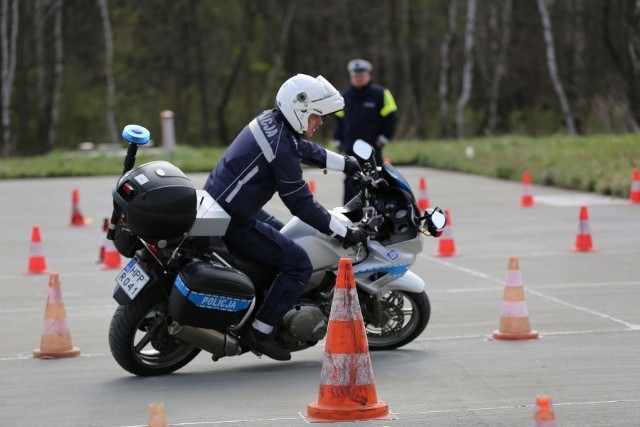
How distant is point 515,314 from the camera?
1030 cm

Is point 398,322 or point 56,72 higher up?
point 56,72

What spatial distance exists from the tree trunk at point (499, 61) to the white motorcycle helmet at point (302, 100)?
40123mm

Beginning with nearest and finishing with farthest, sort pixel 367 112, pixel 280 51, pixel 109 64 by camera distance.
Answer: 1. pixel 367 112
2. pixel 109 64
3. pixel 280 51

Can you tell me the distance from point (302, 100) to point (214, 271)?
129cm

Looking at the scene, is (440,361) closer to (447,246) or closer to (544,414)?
(544,414)

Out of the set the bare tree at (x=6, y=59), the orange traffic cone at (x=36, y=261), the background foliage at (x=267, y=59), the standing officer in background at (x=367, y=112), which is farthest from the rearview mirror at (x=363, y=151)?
the background foliage at (x=267, y=59)

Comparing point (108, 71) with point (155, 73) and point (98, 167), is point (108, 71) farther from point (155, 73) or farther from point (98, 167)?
point (98, 167)

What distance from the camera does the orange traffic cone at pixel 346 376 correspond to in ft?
24.9

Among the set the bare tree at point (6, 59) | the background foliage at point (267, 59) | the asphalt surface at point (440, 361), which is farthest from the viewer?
the background foliage at point (267, 59)

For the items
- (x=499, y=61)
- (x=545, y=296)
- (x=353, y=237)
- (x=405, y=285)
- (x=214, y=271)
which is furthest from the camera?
(x=499, y=61)

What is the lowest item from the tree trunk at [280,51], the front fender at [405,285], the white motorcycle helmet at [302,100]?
the front fender at [405,285]

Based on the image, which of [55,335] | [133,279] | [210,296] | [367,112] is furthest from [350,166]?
[367,112]

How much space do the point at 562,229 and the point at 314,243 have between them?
918 cm

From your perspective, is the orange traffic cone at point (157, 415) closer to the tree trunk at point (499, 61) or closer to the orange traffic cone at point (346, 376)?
the orange traffic cone at point (346, 376)
